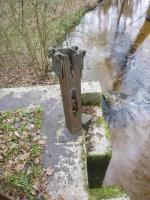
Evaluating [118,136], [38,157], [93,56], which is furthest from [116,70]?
[38,157]

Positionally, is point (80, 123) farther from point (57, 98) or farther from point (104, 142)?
point (57, 98)

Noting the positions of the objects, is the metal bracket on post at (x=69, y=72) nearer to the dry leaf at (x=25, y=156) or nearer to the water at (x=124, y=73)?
the dry leaf at (x=25, y=156)

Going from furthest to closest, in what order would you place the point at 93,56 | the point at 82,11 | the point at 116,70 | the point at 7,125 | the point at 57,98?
the point at 82,11 < the point at 93,56 < the point at 116,70 < the point at 57,98 < the point at 7,125

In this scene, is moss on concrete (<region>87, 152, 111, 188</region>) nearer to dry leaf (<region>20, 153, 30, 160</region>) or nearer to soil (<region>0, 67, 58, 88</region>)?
dry leaf (<region>20, 153, 30, 160</region>)

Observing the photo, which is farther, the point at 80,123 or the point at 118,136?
the point at 118,136

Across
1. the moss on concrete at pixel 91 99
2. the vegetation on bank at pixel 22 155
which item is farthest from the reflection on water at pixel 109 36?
the vegetation on bank at pixel 22 155

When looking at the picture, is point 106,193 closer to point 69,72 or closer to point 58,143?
point 58,143

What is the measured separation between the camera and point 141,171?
6113 mm

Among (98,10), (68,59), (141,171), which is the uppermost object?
(68,59)

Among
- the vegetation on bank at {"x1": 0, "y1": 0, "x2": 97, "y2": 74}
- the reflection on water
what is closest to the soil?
the vegetation on bank at {"x1": 0, "y1": 0, "x2": 97, "y2": 74}

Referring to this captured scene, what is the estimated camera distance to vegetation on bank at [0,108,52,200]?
3896mm

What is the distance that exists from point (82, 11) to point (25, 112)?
33.2 ft

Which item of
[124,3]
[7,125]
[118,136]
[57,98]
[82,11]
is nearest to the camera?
[7,125]

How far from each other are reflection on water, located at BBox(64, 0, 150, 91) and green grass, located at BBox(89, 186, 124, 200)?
16.2ft
